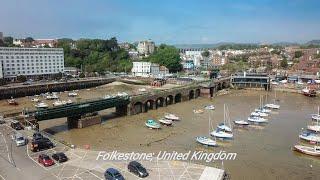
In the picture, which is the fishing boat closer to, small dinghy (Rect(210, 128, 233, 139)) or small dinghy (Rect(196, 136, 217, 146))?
small dinghy (Rect(210, 128, 233, 139))

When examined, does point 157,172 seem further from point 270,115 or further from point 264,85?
point 264,85

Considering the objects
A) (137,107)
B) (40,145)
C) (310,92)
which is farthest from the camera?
(310,92)

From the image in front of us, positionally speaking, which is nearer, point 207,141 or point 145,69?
point 207,141

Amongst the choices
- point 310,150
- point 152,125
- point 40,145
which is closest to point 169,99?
point 152,125

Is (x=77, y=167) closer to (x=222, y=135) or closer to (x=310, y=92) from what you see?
(x=222, y=135)

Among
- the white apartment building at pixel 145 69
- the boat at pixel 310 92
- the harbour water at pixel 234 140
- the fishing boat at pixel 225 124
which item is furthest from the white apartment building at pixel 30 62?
the boat at pixel 310 92

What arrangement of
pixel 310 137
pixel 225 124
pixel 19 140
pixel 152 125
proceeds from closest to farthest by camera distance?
pixel 19 140, pixel 310 137, pixel 152 125, pixel 225 124

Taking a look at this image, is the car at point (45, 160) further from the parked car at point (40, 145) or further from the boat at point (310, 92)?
the boat at point (310, 92)
